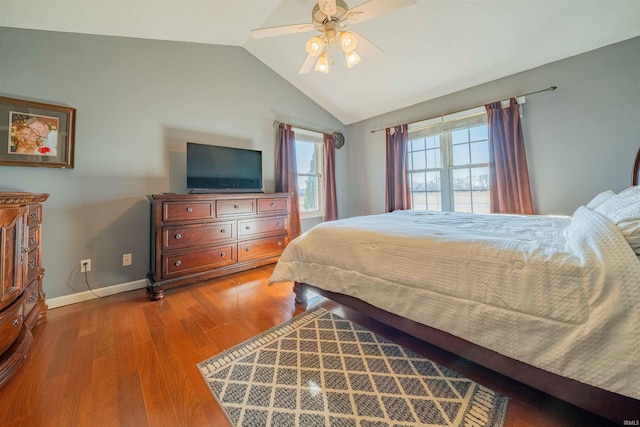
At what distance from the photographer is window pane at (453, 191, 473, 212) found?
3.34 meters

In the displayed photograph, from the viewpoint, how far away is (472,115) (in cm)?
320

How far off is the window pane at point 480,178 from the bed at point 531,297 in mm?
1828

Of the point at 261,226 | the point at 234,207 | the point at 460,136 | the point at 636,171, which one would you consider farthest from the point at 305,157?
the point at 636,171

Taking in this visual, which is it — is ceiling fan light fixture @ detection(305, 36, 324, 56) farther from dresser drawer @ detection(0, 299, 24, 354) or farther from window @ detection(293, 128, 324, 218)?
dresser drawer @ detection(0, 299, 24, 354)

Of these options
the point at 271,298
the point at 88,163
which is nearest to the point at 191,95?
the point at 88,163

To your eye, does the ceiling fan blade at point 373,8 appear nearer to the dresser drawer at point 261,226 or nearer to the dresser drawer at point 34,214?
the dresser drawer at point 261,226

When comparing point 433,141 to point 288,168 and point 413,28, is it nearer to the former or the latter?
point 413,28

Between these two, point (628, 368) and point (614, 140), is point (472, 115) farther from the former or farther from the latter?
point (628, 368)

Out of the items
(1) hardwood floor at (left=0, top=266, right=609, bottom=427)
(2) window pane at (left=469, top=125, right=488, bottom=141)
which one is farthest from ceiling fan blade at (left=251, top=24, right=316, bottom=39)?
(2) window pane at (left=469, top=125, right=488, bottom=141)

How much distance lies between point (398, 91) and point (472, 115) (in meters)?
1.07

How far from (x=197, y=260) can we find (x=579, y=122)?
169 inches

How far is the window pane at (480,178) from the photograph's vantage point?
319 centimetres

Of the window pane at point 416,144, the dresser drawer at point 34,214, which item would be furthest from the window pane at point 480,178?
the dresser drawer at point 34,214

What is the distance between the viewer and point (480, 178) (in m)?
3.24
